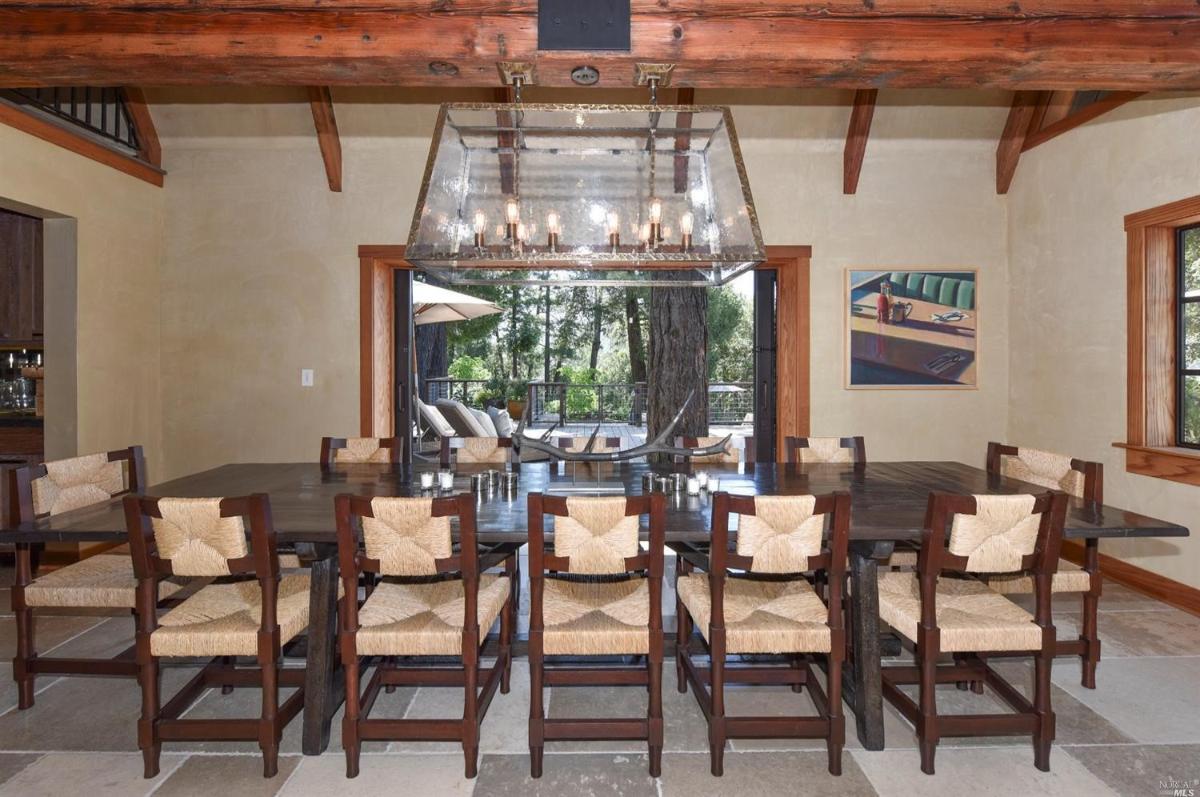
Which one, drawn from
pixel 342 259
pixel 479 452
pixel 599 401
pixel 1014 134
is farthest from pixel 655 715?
pixel 599 401

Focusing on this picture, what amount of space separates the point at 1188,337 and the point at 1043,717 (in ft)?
9.01

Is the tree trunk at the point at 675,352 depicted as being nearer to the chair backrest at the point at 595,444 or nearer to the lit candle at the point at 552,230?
the chair backrest at the point at 595,444

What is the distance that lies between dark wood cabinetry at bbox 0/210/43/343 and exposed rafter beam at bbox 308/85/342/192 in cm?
172

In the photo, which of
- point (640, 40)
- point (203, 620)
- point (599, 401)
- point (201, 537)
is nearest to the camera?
point (201, 537)

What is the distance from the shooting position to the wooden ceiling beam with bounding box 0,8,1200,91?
260 centimetres

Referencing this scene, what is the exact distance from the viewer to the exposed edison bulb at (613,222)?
10.7ft

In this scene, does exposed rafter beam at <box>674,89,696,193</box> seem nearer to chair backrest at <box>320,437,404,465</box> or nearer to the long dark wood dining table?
the long dark wood dining table

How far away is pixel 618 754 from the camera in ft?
7.71

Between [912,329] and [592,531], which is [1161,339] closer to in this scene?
[912,329]

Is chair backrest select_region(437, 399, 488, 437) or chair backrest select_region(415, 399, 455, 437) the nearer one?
chair backrest select_region(415, 399, 455, 437)

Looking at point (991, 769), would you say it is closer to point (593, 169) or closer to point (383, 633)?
point (383, 633)

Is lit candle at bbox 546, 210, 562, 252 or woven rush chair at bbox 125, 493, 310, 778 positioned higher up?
lit candle at bbox 546, 210, 562, 252

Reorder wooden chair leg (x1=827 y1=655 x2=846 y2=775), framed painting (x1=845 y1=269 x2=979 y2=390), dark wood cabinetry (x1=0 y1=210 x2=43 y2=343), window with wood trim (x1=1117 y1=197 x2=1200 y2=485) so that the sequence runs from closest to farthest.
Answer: wooden chair leg (x1=827 y1=655 x2=846 y2=775) → window with wood trim (x1=1117 y1=197 x2=1200 y2=485) → dark wood cabinetry (x1=0 y1=210 x2=43 y2=343) → framed painting (x1=845 y1=269 x2=979 y2=390)

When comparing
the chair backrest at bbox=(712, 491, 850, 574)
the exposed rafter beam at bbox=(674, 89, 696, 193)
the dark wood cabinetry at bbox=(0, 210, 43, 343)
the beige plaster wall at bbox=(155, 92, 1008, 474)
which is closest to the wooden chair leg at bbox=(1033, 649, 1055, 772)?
the chair backrest at bbox=(712, 491, 850, 574)
